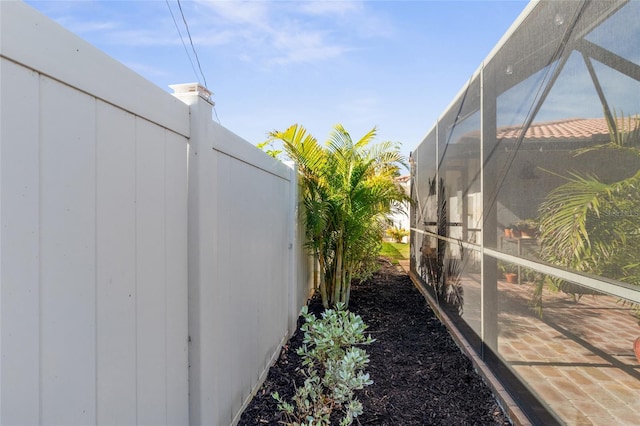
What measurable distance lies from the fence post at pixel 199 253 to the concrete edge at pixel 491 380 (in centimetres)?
187

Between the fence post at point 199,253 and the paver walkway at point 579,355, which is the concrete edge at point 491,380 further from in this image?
the fence post at point 199,253

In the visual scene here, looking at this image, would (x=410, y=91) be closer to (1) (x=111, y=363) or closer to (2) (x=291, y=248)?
(2) (x=291, y=248)

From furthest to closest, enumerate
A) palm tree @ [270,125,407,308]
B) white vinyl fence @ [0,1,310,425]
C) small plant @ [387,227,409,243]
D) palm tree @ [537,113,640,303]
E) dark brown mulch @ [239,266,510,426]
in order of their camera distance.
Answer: small plant @ [387,227,409,243]
palm tree @ [270,125,407,308]
dark brown mulch @ [239,266,510,426]
palm tree @ [537,113,640,303]
white vinyl fence @ [0,1,310,425]

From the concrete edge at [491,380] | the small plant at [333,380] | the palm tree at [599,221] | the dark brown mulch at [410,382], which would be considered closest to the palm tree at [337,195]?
the dark brown mulch at [410,382]

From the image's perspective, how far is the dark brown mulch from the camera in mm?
2604

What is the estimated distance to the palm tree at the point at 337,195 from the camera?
500 cm

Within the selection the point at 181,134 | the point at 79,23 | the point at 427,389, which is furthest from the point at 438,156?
the point at 79,23

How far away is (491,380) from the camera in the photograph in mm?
2908

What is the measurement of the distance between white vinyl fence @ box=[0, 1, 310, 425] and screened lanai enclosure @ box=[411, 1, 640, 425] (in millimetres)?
1757

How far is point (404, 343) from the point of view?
4086mm

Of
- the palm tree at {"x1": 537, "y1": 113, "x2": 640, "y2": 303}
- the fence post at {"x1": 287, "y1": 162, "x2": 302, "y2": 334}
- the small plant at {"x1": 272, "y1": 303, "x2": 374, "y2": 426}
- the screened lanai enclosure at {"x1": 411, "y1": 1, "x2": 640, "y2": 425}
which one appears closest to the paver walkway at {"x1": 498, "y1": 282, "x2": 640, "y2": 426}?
the screened lanai enclosure at {"x1": 411, "y1": 1, "x2": 640, "y2": 425}

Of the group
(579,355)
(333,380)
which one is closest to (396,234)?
(333,380)

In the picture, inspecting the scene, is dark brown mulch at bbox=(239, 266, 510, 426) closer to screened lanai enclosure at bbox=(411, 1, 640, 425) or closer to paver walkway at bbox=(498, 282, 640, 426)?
screened lanai enclosure at bbox=(411, 1, 640, 425)

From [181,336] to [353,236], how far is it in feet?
12.4
